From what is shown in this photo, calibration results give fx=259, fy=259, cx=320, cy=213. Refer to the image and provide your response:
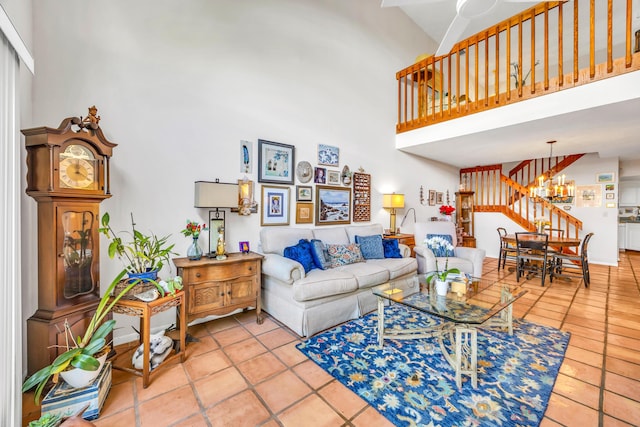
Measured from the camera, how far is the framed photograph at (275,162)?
3.16 m

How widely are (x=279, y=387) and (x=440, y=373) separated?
116 centimetres

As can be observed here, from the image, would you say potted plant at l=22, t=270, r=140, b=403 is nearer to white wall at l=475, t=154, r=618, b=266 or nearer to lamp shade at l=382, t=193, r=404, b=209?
lamp shade at l=382, t=193, r=404, b=209

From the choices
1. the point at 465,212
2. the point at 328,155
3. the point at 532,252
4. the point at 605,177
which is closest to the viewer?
the point at 328,155

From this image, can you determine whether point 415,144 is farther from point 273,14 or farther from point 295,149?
point 273,14

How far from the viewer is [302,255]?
2895mm

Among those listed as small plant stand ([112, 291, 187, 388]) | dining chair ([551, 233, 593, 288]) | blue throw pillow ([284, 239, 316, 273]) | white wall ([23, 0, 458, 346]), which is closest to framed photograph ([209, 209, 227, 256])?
white wall ([23, 0, 458, 346])

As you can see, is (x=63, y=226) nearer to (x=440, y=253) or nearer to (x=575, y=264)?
(x=440, y=253)

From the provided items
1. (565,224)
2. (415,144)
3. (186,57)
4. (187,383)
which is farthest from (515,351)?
(565,224)

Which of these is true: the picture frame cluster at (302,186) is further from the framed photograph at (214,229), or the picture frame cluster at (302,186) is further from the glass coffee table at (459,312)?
the glass coffee table at (459,312)

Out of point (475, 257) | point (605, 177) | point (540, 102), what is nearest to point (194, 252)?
point (475, 257)

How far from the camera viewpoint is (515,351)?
2.18m

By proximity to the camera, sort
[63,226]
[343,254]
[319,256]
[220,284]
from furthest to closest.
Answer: [343,254] < [319,256] < [220,284] < [63,226]

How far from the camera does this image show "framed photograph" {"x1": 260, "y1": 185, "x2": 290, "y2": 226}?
3.21m

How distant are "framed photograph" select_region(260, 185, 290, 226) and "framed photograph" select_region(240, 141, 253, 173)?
30cm
